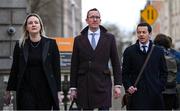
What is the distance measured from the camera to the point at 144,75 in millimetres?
10742

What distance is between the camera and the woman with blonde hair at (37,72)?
31.1ft

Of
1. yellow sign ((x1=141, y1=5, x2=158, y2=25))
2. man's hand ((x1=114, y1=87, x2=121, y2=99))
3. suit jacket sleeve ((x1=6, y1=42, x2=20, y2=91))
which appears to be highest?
yellow sign ((x1=141, y1=5, x2=158, y2=25))

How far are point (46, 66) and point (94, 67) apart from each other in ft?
2.98

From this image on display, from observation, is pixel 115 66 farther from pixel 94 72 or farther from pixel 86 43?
pixel 86 43

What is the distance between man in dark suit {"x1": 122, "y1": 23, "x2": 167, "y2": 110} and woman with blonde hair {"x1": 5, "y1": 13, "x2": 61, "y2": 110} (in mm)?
1644

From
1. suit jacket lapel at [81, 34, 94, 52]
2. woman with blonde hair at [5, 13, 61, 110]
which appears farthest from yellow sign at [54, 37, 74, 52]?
woman with blonde hair at [5, 13, 61, 110]

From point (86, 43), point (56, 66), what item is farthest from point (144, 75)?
point (56, 66)

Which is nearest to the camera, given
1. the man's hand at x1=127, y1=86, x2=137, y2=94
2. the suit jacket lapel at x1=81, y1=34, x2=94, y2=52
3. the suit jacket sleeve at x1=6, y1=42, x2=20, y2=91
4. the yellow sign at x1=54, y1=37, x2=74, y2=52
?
the suit jacket sleeve at x1=6, y1=42, x2=20, y2=91

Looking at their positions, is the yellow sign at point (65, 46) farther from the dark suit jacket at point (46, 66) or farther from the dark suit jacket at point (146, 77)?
the dark suit jacket at point (46, 66)

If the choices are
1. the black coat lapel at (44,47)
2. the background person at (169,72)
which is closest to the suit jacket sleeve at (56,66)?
the black coat lapel at (44,47)

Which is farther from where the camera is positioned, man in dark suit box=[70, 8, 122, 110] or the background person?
the background person

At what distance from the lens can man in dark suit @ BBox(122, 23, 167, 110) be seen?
10.8 m

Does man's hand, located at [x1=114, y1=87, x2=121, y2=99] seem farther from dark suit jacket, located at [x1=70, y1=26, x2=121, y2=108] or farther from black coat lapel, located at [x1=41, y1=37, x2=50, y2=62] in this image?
black coat lapel, located at [x1=41, y1=37, x2=50, y2=62]

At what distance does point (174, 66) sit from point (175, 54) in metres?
0.36
